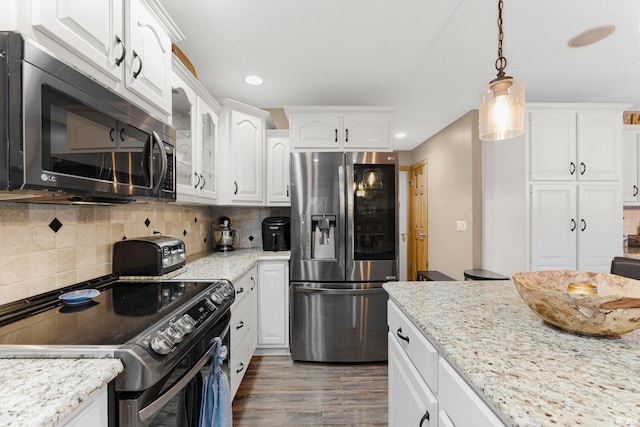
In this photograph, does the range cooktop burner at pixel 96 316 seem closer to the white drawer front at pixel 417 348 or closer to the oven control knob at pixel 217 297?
the oven control knob at pixel 217 297

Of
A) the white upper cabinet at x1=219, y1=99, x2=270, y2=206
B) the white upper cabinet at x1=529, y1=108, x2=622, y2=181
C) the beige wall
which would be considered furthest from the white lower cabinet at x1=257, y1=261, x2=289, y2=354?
the white upper cabinet at x1=529, y1=108, x2=622, y2=181

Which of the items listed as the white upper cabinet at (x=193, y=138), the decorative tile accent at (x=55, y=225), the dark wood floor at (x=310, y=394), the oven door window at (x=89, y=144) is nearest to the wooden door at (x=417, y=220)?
the dark wood floor at (x=310, y=394)

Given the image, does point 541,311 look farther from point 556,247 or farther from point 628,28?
point 556,247

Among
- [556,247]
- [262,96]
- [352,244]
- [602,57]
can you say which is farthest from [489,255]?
[262,96]

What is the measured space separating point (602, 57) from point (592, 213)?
1.45 m

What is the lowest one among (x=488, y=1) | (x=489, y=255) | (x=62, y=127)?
(x=489, y=255)

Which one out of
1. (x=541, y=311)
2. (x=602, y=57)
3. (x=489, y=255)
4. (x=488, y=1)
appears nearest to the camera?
(x=541, y=311)

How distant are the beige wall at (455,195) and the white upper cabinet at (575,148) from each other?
2.01 ft

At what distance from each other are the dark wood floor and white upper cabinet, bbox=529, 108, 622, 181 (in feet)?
8.44

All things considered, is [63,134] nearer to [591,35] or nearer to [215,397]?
[215,397]

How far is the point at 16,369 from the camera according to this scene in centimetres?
67

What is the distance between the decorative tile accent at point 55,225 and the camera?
4.03ft

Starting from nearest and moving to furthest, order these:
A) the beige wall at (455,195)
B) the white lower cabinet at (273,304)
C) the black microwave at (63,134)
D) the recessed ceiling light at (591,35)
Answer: the black microwave at (63,134)
the recessed ceiling light at (591,35)
the white lower cabinet at (273,304)
the beige wall at (455,195)

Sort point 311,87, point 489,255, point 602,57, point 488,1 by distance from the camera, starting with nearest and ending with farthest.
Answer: point 488,1
point 602,57
point 311,87
point 489,255
